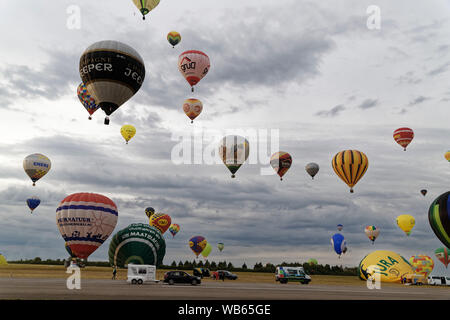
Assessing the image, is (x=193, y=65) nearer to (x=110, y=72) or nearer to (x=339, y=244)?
(x=110, y=72)

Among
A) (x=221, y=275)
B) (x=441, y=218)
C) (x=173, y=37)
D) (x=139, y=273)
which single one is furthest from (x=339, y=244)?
(x=139, y=273)

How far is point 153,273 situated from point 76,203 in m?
9.48

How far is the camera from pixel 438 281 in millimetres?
53656

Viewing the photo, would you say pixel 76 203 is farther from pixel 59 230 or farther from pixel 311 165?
pixel 311 165

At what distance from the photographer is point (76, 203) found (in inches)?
1398

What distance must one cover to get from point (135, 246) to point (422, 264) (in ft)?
144

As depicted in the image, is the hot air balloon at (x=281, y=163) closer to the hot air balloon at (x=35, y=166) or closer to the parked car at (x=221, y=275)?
the parked car at (x=221, y=275)

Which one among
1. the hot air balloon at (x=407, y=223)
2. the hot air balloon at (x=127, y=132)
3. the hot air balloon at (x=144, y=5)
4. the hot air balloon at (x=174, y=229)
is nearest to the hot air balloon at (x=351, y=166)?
the hot air balloon at (x=407, y=223)

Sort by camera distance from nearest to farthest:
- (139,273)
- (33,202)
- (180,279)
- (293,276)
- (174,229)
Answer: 1. (139,273)
2. (180,279)
3. (293,276)
4. (33,202)
5. (174,229)

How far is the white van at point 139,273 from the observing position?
33062 mm

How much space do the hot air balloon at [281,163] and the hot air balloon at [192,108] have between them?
14.5 meters

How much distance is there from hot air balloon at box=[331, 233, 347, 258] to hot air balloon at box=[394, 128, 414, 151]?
27.9 metres
